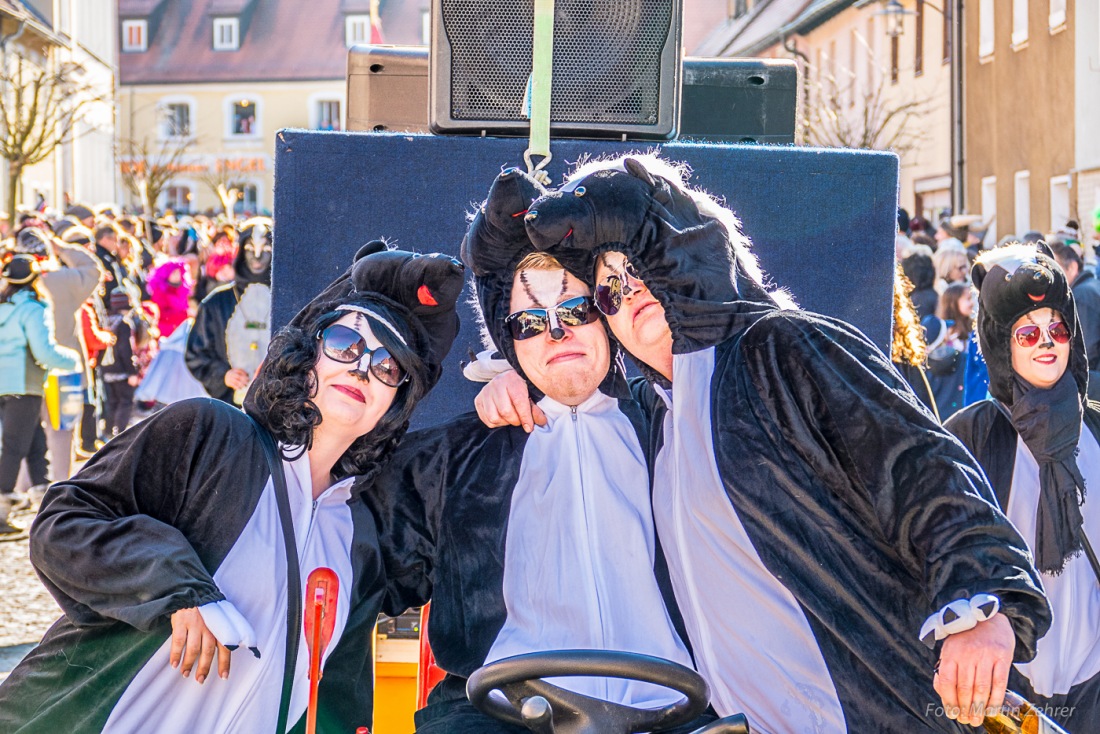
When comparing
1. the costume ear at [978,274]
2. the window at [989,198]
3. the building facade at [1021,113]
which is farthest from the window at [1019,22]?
the costume ear at [978,274]

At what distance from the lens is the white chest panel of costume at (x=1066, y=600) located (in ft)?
13.9

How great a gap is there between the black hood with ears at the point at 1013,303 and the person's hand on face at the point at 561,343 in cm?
184

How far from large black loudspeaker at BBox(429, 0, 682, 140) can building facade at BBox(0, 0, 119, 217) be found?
72.8 ft

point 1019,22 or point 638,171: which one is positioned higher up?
point 1019,22

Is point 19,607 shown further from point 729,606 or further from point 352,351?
point 729,606

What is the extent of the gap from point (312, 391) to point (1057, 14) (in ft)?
55.2

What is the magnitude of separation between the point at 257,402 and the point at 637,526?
2.79 ft

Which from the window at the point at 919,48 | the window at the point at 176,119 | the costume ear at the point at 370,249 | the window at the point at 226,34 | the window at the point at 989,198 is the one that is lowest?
the costume ear at the point at 370,249

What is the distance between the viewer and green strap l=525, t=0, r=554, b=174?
3908 mm

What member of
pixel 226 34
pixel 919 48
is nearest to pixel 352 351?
pixel 919 48

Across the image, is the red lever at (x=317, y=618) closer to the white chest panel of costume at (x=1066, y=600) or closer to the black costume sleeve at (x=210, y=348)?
the white chest panel of costume at (x=1066, y=600)

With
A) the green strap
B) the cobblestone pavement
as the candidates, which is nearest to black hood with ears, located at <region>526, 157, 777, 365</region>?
the green strap

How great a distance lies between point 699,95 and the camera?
5.16 metres

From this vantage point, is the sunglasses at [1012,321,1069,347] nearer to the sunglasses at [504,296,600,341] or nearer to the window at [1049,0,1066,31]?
the sunglasses at [504,296,600,341]
